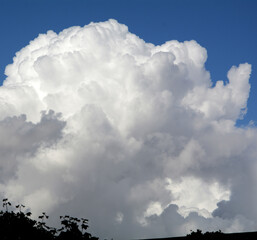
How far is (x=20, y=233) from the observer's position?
20.4 metres

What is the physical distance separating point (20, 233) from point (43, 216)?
175cm

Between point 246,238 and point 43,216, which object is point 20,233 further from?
point 246,238

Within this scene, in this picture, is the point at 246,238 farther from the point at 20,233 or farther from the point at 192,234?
the point at 20,233

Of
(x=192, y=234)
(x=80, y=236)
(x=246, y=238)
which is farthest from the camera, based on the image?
(x=192, y=234)

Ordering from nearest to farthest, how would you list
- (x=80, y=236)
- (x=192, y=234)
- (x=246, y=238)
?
(x=80, y=236)
(x=246, y=238)
(x=192, y=234)

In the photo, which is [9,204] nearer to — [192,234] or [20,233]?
[20,233]

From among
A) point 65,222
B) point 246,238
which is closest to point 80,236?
point 65,222

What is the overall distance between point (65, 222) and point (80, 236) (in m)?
1.21

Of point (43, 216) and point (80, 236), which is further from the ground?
point (43, 216)

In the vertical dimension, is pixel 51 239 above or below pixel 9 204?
below

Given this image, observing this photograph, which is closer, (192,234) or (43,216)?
(43,216)

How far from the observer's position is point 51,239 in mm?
20547

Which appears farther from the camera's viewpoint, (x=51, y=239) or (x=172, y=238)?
(x=172, y=238)

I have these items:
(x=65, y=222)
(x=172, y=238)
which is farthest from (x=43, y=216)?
(x=172, y=238)
